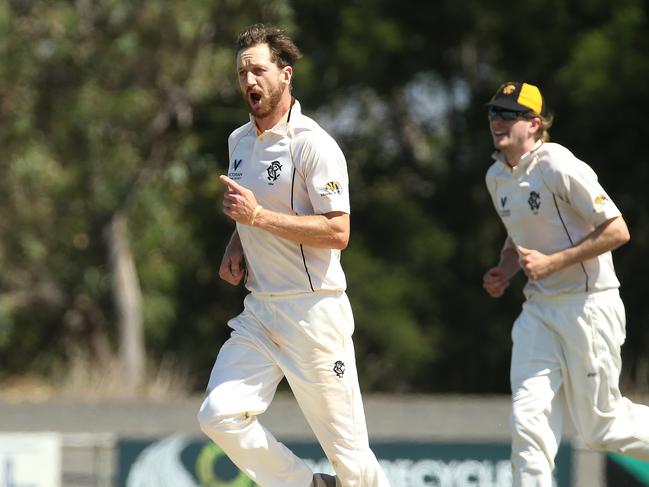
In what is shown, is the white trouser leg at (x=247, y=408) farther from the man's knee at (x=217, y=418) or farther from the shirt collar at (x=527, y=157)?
the shirt collar at (x=527, y=157)

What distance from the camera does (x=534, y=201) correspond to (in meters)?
6.46

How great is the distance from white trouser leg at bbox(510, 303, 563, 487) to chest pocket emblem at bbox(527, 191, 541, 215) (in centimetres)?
48

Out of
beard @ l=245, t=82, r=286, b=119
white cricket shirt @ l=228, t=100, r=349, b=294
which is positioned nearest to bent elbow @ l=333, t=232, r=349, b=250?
white cricket shirt @ l=228, t=100, r=349, b=294

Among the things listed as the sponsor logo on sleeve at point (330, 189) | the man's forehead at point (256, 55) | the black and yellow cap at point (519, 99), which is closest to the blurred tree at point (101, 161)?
the black and yellow cap at point (519, 99)

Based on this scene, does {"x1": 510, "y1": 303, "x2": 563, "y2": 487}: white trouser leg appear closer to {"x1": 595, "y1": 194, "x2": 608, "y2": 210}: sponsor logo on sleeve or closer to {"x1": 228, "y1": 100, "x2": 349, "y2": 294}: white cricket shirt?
{"x1": 595, "y1": 194, "x2": 608, "y2": 210}: sponsor logo on sleeve

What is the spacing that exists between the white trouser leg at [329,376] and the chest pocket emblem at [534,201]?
3.65ft

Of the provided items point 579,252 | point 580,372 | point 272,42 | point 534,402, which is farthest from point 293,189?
point 580,372

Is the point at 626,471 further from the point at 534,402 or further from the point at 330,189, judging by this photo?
the point at 330,189

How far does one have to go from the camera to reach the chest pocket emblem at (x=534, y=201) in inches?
254

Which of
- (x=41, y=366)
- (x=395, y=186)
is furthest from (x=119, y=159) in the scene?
(x=395, y=186)

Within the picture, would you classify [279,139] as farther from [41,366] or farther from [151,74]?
[41,366]

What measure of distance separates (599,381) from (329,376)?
4.50 ft

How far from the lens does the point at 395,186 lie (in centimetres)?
2105

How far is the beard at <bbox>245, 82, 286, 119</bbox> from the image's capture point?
578cm
